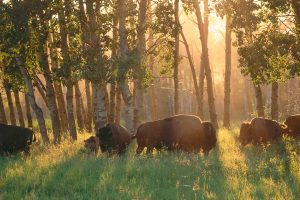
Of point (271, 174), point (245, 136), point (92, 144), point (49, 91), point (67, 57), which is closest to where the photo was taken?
point (271, 174)

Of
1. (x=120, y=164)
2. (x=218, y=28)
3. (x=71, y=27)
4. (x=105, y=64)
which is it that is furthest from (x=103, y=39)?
(x=218, y=28)

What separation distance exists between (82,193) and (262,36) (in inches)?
404

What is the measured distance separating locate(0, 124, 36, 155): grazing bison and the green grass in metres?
1.37

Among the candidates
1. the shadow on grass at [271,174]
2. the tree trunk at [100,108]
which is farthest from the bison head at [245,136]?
the tree trunk at [100,108]

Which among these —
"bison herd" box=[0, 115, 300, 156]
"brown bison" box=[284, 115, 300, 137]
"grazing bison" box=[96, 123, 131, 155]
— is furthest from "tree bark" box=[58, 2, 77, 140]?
"brown bison" box=[284, 115, 300, 137]

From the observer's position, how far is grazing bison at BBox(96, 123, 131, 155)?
1714cm

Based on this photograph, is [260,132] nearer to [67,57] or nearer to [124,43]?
[124,43]

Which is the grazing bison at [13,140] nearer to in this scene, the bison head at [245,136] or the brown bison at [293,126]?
the bison head at [245,136]

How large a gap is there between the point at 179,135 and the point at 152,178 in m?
5.58

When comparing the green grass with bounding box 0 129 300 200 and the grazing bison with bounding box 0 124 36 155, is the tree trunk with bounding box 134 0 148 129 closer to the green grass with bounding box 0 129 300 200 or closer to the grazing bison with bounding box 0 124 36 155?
the green grass with bounding box 0 129 300 200

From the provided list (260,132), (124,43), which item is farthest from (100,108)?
(260,132)

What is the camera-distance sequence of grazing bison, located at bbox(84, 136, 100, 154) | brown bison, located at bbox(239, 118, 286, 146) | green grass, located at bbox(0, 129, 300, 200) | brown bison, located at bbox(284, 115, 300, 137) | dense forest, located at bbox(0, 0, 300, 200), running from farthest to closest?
brown bison, located at bbox(284, 115, 300, 137)
brown bison, located at bbox(239, 118, 286, 146)
grazing bison, located at bbox(84, 136, 100, 154)
dense forest, located at bbox(0, 0, 300, 200)
green grass, located at bbox(0, 129, 300, 200)

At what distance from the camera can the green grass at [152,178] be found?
10.2m

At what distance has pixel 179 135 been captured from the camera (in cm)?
1750
